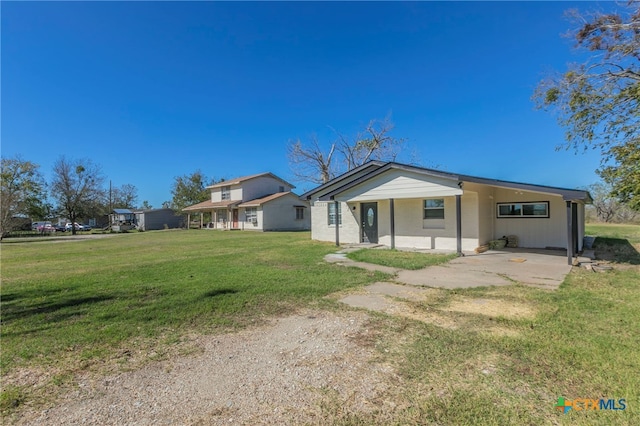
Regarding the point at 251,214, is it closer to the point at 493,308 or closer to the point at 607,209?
the point at 493,308

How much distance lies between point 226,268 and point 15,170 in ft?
145

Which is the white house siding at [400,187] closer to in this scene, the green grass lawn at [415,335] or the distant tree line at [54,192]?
the green grass lawn at [415,335]

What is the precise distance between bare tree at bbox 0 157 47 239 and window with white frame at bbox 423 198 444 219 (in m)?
34.9

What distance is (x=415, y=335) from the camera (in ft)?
13.1

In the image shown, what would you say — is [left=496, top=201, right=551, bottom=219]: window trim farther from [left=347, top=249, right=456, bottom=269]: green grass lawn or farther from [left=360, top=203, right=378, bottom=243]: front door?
[left=360, top=203, right=378, bottom=243]: front door

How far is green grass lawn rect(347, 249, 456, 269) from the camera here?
9.29 metres

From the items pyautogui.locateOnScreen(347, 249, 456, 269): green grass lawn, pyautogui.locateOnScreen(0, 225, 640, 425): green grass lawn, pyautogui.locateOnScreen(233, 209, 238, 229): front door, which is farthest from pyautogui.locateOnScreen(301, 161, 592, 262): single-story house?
pyautogui.locateOnScreen(233, 209, 238, 229): front door

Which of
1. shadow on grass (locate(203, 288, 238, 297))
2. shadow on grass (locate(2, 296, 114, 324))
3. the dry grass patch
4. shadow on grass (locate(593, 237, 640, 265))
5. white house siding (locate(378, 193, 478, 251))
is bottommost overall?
shadow on grass (locate(2, 296, 114, 324))

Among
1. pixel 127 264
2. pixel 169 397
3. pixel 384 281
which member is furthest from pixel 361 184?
pixel 169 397

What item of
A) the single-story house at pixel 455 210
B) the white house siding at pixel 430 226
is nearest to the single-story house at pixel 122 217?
the single-story house at pixel 455 210

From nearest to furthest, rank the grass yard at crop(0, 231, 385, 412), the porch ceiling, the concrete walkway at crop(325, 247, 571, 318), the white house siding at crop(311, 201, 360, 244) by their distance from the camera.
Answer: the grass yard at crop(0, 231, 385, 412), the concrete walkway at crop(325, 247, 571, 318), the porch ceiling, the white house siding at crop(311, 201, 360, 244)

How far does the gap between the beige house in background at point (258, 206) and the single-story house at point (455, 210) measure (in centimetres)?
1624

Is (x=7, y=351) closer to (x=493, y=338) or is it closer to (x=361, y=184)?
(x=493, y=338)

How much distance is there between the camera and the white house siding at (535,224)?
11.9 meters
